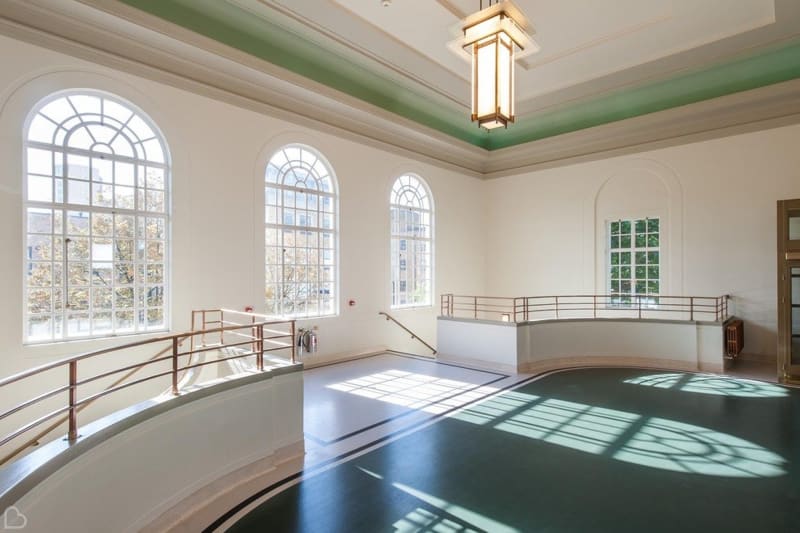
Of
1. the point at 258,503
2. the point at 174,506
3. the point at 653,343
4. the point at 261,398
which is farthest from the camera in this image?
the point at 653,343

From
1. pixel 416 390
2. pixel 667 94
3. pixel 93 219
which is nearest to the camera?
pixel 93 219

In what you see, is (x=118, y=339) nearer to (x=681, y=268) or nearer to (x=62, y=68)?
(x=62, y=68)

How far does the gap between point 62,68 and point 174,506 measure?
5.98m

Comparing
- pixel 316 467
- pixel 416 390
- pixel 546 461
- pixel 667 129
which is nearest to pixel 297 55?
pixel 416 390

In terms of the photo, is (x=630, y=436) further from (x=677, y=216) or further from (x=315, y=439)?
(x=677, y=216)

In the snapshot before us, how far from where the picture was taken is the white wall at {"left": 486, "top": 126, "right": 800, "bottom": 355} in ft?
29.0

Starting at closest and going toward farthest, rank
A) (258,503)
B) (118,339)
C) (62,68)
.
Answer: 1. (258,503)
2. (62,68)
3. (118,339)

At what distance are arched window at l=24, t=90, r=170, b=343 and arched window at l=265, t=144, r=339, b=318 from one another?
2.01m

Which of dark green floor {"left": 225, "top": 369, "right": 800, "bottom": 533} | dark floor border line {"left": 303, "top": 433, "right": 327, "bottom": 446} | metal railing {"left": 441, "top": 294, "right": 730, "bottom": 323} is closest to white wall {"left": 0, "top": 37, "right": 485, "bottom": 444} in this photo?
metal railing {"left": 441, "top": 294, "right": 730, "bottom": 323}

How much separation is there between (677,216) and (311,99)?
8581 millimetres

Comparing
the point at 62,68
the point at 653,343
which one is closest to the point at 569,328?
the point at 653,343

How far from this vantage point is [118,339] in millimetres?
6355

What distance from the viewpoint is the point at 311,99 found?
8.52 meters

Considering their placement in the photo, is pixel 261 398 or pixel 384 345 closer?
pixel 261 398
